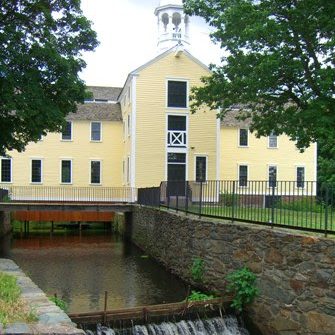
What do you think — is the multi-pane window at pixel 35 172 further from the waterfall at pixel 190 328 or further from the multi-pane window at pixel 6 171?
the waterfall at pixel 190 328

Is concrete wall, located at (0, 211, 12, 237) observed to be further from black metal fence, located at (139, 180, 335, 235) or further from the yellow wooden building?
black metal fence, located at (139, 180, 335, 235)

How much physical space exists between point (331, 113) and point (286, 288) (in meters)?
11.7

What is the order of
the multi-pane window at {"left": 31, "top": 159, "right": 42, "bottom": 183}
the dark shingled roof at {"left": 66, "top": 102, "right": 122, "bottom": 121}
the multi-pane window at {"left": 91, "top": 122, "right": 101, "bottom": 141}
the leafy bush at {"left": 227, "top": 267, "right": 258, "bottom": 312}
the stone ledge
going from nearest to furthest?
→ the stone ledge → the leafy bush at {"left": 227, "top": 267, "right": 258, "bottom": 312} → the multi-pane window at {"left": 31, "top": 159, "right": 42, "bottom": 183} → the dark shingled roof at {"left": 66, "top": 102, "right": 122, "bottom": 121} → the multi-pane window at {"left": 91, "top": 122, "right": 101, "bottom": 141}

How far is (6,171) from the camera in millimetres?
39875

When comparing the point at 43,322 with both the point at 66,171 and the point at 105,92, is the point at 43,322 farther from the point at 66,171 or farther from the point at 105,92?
the point at 105,92

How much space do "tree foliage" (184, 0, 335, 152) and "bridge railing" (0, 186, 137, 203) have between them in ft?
55.6

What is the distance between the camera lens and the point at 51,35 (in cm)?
2025

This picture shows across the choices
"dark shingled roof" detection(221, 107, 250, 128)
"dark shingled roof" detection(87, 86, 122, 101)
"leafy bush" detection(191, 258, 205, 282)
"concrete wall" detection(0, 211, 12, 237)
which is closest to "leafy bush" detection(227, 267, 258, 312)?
"leafy bush" detection(191, 258, 205, 282)

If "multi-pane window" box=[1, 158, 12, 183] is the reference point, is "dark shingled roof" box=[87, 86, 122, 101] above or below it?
above

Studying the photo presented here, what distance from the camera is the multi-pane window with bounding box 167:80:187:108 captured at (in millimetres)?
36438

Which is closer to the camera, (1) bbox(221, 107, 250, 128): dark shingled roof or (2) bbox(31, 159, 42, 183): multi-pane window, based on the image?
(2) bbox(31, 159, 42, 183): multi-pane window

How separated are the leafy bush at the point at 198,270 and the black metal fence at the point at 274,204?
151cm

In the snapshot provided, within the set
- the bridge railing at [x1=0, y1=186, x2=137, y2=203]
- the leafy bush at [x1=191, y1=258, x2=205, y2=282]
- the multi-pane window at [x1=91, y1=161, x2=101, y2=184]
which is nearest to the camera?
the leafy bush at [x1=191, y1=258, x2=205, y2=282]

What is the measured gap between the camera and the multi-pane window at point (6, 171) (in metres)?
39.8
